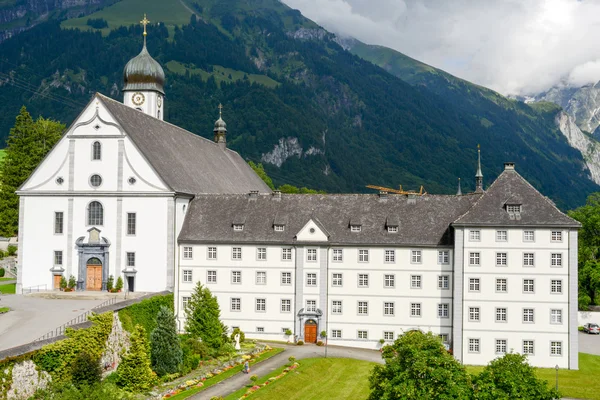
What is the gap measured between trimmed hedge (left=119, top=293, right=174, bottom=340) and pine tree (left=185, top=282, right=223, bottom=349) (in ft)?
8.43

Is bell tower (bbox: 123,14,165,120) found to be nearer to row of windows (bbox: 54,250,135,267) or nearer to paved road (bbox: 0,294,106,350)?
row of windows (bbox: 54,250,135,267)

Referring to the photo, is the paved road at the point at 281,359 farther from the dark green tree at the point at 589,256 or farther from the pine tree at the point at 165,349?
the dark green tree at the point at 589,256

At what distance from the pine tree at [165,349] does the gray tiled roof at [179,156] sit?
16477 mm

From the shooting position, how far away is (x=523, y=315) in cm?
5247

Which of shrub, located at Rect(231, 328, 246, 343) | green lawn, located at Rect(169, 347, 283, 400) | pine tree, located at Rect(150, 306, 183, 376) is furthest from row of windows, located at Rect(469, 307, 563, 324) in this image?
pine tree, located at Rect(150, 306, 183, 376)

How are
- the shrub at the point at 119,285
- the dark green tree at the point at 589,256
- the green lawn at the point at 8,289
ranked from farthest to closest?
the dark green tree at the point at 589,256
the green lawn at the point at 8,289
the shrub at the point at 119,285

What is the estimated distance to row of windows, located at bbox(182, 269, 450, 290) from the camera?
54.6m

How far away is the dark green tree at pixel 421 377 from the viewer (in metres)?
30.1

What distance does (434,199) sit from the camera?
57750mm

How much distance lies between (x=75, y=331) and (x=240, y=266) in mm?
20592

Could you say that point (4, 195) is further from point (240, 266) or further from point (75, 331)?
point (75, 331)

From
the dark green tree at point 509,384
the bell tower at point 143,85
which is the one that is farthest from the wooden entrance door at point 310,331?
the bell tower at point 143,85

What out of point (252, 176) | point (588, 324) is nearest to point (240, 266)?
point (252, 176)

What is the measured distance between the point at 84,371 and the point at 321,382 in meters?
15.8
